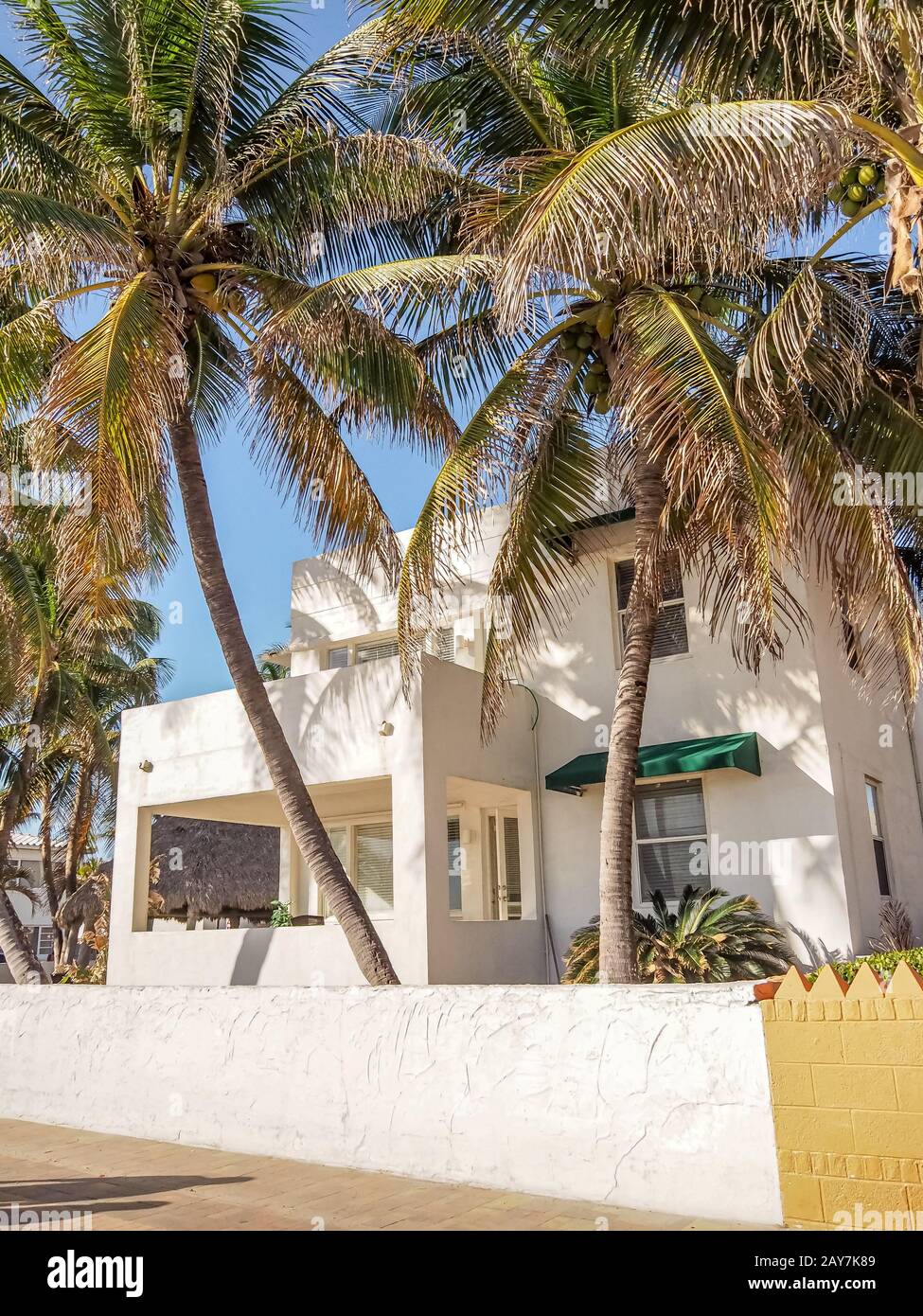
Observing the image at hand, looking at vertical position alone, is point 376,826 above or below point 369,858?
above

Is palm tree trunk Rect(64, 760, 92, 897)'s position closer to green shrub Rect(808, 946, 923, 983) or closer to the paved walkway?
the paved walkway

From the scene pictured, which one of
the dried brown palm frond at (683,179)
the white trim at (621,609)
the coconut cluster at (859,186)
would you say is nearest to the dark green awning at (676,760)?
the white trim at (621,609)

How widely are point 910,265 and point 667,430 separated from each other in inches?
113

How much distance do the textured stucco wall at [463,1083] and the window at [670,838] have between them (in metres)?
5.42

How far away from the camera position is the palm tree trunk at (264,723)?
31.6 feet

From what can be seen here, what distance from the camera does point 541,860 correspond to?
511 inches

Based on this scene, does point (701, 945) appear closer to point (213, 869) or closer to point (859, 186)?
point (859, 186)

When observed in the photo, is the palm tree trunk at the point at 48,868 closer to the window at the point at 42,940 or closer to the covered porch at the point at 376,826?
the covered porch at the point at 376,826

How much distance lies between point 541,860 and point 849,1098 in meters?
7.87

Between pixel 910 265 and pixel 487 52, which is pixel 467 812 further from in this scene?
pixel 910 265

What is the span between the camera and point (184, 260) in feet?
34.5

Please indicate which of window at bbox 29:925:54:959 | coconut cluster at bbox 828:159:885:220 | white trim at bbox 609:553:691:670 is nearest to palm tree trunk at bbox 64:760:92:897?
white trim at bbox 609:553:691:670

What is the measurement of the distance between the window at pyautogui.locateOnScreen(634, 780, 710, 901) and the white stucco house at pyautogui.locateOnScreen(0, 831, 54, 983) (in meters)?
34.9

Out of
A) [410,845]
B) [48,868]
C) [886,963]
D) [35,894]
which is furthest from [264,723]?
[35,894]
